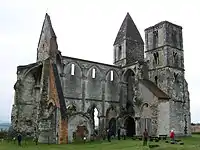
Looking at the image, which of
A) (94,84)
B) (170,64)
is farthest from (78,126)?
(170,64)

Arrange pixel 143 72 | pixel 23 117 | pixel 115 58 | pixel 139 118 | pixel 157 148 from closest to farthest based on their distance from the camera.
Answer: pixel 157 148 < pixel 23 117 < pixel 139 118 < pixel 143 72 < pixel 115 58

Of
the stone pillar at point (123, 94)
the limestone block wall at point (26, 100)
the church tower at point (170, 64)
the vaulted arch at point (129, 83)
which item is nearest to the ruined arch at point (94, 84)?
the stone pillar at point (123, 94)

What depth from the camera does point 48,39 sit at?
36.6 meters

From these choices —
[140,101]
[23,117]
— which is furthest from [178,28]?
[23,117]

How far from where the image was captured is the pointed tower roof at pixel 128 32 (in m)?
49.0

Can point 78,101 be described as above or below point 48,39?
below

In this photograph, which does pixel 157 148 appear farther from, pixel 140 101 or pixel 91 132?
pixel 140 101

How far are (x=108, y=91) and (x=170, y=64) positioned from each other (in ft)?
29.9

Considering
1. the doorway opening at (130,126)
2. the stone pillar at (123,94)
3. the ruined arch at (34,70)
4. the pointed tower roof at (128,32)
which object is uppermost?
the pointed tower roof at (128,32)

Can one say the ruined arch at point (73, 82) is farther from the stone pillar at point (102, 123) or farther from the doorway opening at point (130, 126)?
the doorway opening at point (130, 126)

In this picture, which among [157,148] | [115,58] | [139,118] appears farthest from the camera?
[115,58]

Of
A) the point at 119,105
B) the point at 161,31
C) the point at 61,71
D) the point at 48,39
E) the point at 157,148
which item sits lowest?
the point at 157,148

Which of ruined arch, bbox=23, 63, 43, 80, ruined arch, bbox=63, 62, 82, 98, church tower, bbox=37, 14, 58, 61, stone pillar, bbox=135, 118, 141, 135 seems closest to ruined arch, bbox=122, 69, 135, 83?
ruined arch, bbox=63, 62, 82, 98

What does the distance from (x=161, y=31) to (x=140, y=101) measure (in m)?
10.8
